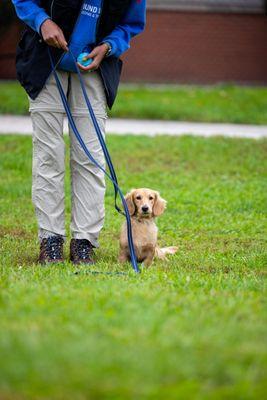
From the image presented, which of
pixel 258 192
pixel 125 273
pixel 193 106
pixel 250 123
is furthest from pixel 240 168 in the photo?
pixel 125 273

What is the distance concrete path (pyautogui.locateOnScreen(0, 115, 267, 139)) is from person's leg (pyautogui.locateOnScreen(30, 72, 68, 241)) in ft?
21.4

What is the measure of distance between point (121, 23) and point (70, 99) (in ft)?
2.23

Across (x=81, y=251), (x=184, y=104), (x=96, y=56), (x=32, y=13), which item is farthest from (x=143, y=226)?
(x=184, y=104)

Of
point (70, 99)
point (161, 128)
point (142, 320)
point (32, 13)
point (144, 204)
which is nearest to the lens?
point (142, 320)

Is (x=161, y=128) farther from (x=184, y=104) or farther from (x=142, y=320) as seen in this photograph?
(x=142, y=320)

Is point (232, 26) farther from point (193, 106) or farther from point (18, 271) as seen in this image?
point (18, 271)

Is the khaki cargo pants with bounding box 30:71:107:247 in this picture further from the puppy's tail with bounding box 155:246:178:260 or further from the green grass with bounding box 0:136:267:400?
the puppy's tail with bounding box 155:246:178:260

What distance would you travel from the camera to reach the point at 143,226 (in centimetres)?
641

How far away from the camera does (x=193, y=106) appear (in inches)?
615

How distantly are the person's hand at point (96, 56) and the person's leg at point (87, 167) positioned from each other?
0.43 feet

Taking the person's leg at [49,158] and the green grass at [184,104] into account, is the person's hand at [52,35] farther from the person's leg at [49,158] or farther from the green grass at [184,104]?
the green grass at [184,104]

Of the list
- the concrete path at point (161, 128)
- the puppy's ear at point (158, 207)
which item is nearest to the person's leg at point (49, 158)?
the puppy's ear at point (158, 207)

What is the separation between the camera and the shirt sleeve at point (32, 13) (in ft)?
18.6

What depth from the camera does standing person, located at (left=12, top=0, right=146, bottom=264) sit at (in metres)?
5.79
